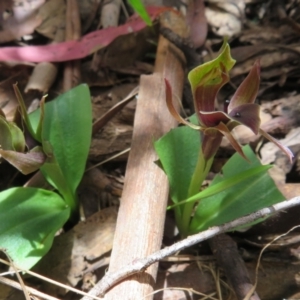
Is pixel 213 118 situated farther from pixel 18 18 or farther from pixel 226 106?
pixel 18 18

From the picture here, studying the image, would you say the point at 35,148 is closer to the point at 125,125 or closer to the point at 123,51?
the point at 125,125

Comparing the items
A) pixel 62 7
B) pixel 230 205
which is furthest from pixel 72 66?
pixel 230 205

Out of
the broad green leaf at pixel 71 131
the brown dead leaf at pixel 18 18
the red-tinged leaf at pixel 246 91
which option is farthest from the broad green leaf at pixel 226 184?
the brown dead leaf at pixel 18 18

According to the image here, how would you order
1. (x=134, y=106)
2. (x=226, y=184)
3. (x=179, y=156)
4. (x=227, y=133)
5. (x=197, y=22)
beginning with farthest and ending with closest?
(x=197, y=22)
(x=134, y=106)
(x=179, y=156)
(x=226, y=184)
(x=227, y=133)

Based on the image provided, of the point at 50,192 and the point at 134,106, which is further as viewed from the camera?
the point at 134,106

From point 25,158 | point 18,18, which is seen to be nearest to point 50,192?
point 25,158

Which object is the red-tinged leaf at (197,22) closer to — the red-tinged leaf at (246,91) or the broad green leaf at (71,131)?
the broad green leaf at (71,131)

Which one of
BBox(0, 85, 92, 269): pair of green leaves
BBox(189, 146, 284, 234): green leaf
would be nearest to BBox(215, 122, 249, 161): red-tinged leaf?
BBox(189, 146, 284, 234): green leaf

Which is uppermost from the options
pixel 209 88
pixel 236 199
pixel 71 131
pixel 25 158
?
pixel 209 88
